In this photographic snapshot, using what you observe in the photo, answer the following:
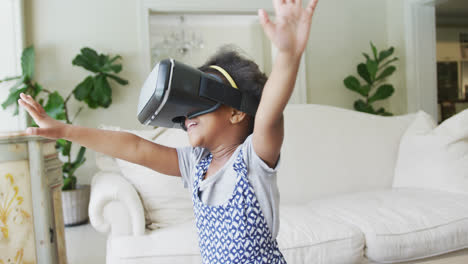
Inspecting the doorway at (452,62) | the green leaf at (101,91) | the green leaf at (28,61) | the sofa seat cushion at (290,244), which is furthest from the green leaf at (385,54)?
the doorway at (452,62)

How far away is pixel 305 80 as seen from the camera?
486cm

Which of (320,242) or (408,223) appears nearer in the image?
(320,242)

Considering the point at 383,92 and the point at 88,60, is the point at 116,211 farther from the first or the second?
the point at 383,92

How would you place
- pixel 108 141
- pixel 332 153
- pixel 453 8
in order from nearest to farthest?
1. pixel 108 141
2. pixel 332 153
3. pixel 453 8

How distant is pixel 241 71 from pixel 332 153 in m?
1.65

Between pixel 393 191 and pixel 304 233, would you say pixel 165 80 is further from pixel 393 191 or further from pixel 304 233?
pixel 393 191

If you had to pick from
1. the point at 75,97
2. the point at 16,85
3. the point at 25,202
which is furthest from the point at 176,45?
the point at 25,202

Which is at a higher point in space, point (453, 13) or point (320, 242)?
point (453, 13)

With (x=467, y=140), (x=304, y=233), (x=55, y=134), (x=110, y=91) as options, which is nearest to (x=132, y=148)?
(x=55, y=134)

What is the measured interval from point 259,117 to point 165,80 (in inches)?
7.9

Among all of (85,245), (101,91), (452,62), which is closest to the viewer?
(85,245)

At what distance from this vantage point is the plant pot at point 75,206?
371 cm

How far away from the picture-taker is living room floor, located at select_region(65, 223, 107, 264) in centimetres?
274

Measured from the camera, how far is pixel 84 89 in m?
3.97
